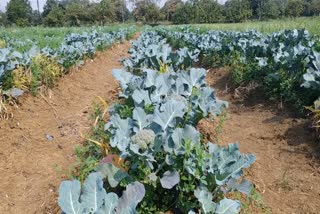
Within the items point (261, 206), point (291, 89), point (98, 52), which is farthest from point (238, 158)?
point (98, 52)

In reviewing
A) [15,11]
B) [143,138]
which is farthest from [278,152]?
[15,11]

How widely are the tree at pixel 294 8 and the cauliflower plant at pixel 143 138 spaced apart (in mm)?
46199

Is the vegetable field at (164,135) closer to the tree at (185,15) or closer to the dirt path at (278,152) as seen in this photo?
the dirt path at (278,152)

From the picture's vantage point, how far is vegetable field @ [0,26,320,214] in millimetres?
2137

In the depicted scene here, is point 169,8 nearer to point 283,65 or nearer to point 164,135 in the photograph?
point 283,65

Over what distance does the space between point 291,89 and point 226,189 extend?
10.9 feet

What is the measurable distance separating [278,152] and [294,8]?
48391 mm

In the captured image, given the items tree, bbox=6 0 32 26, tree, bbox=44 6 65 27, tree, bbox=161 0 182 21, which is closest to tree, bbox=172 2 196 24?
tree, bbox=161 0 182 21

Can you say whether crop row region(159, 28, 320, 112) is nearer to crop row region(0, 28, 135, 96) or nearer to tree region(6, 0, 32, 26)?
crop row region(0, 28, 135, 96)

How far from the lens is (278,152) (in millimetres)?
3947

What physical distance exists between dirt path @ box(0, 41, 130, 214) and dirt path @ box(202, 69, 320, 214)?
179 centimetres

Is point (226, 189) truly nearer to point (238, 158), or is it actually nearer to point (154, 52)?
point (238, 158)

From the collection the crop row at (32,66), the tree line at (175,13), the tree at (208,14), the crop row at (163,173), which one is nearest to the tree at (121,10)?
the tree line at (175,13)

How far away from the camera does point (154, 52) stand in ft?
20.1
